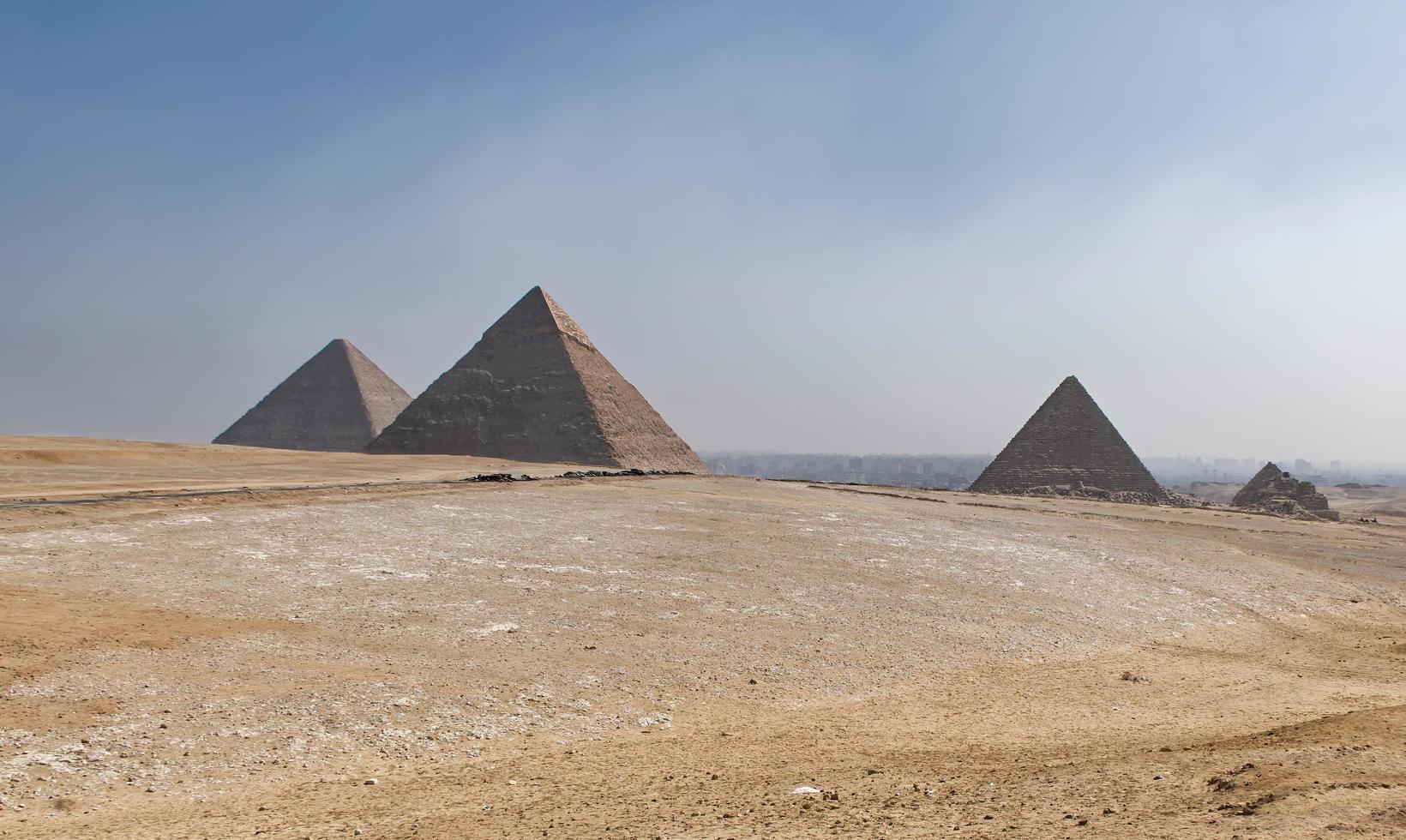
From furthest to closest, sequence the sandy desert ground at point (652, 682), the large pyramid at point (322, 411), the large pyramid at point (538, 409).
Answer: the large pyramid at point (322, 411)
the large pyramid at point (538, 409)
the sandy desert ground at point (652, 682)

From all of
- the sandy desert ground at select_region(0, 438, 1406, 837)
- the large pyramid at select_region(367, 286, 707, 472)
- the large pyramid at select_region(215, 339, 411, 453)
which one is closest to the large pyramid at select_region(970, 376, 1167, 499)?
the large pyramid at select_region(367, 286, 707, 472)

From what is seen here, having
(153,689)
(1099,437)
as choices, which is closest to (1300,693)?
(153,689)

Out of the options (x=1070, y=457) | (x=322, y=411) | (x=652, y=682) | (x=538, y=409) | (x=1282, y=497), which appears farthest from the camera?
(x=322, y=411)

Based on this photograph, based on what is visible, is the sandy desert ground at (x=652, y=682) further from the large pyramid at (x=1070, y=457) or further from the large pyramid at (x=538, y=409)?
the large pyramid at (x=538, y=409)

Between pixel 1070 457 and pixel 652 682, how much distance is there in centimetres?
4186

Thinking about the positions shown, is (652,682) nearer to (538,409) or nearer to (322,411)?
(538,409)

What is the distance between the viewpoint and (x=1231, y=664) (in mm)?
9164

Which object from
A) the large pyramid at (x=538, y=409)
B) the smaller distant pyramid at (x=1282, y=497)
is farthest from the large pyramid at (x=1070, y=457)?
the large pyramid at (x=538, y=409)

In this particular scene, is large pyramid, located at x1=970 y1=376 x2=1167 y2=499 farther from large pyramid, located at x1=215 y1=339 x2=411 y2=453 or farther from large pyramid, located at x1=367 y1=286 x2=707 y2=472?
large pyramid, located at x1=215 y1=339 x2=411 y2=453

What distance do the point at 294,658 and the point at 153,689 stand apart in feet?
3.79

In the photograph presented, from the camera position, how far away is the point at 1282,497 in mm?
39906

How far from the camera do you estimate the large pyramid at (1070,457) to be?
138ft

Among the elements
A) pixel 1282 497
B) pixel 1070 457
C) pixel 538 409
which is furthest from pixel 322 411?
pixel 1282 497

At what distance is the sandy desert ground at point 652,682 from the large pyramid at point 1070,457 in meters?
26.3
